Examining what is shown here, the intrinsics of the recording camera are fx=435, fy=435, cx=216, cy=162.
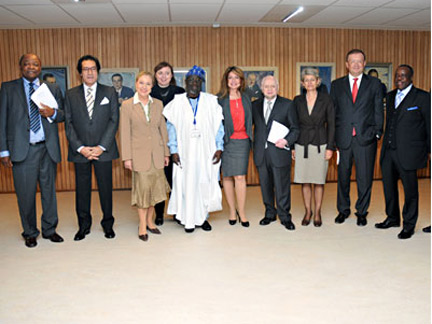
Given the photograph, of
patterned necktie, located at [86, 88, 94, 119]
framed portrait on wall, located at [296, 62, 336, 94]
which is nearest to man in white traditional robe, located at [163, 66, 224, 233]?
patterned necktie, located at [86, 88, 94, 119]

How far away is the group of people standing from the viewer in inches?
192

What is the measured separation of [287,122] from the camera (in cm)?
534

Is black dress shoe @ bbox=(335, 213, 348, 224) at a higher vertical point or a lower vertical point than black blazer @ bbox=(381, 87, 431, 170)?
lower

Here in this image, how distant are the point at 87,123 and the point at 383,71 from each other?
639 cm

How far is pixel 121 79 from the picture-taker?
8.27 meters

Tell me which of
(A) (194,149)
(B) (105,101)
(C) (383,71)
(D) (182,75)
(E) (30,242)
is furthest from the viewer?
(C) (383,71)

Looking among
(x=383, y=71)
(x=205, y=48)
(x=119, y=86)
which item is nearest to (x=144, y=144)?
(x=119, y=86)

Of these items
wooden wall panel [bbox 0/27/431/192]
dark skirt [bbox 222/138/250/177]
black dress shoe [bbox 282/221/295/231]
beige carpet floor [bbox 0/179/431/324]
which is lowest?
beige carpet floor [bbox 0/179/431/324]

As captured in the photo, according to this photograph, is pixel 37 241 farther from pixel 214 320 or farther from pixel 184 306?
pixel 214 320

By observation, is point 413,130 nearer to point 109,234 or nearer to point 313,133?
point 313,133

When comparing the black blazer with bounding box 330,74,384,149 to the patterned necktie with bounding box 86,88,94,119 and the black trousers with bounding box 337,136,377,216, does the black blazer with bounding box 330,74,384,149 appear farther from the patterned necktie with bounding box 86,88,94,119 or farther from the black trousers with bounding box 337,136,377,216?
the patterned necktie with bounding box 86,88,94,119

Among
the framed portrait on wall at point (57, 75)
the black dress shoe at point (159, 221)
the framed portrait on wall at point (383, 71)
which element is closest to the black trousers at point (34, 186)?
the black dress shoe at point (159, 221)

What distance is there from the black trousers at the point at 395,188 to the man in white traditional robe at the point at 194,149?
6.73 feet

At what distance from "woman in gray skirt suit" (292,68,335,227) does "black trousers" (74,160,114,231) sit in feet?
7.63
